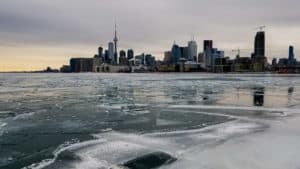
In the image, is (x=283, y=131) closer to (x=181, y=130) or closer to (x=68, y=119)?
(x=181, y=130)

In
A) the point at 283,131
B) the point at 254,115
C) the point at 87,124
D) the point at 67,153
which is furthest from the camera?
the point at 254,115

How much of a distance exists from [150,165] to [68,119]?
4987mm

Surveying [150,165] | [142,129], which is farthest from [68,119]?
[150,165]

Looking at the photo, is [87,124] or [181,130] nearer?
[181,130]

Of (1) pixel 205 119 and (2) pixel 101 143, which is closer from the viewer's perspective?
(2) pixel 101 143

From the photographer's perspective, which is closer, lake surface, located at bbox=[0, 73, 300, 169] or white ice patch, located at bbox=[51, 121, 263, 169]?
lake surface, located at bbox=[0, 73, 300, 169]

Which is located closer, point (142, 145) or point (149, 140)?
point (142, 145)

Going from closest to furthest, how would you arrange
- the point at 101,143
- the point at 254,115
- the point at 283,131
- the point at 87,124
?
the point at 101,143 < the point at 283,131 < the point at 87,124 < the point at 254,115

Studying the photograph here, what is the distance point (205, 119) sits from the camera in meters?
9.53

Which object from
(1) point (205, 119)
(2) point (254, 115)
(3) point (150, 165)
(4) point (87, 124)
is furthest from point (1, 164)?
(2) point (254, 115)

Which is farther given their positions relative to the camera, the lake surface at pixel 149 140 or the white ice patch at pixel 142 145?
the white ice patch at pixel 142 145

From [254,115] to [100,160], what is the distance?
6491 mm

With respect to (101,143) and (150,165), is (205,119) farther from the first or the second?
(150,165)

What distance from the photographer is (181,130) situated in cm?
785
